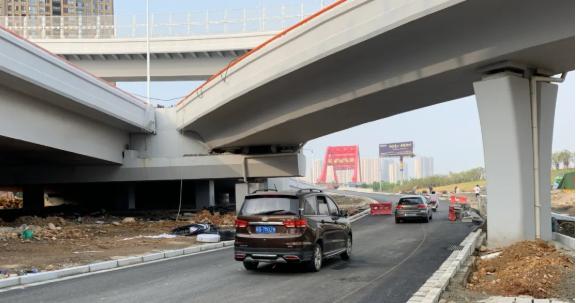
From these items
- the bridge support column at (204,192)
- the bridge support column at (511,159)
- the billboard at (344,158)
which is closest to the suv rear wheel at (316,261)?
the bridge support column at (511,159)

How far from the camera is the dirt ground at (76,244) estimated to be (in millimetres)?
12953

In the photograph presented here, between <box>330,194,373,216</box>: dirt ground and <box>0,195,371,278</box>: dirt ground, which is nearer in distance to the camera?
<box>0,195,371,278</box>: dirt ground

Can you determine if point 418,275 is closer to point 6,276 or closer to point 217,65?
point 6,276

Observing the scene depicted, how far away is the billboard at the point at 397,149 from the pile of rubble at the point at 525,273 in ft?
343

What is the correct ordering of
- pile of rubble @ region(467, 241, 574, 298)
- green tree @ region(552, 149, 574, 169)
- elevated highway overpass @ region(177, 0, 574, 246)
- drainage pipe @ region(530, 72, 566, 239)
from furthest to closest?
green tree @ region(552, 149, 574, 169), drainage pipe @ region(530, 72, 566, 239), elevated highway overpass @ region(177, 0, 574, 246), pile of rubble @ region(467, 241, 574, 298)

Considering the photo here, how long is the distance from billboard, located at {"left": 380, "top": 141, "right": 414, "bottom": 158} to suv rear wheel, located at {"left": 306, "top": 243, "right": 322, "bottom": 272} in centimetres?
10574

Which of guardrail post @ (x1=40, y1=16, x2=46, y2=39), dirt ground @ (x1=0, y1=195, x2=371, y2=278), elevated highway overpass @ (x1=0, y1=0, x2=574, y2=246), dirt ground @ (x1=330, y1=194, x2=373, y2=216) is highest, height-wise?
guardrail post @ (x1=40, y1=16, x2=46, y2=39)

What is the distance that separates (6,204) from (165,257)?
38.9 meters

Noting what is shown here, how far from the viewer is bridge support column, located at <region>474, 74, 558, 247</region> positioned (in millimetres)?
14344

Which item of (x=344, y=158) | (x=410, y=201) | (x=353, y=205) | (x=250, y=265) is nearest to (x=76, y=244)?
(x=250, y=265)

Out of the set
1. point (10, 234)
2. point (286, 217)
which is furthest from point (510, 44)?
point (10, 234)

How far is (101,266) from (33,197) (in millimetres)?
27495

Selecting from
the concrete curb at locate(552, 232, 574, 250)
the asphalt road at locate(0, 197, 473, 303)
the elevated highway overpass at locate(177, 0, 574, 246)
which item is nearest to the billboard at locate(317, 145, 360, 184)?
the elevated highway overpass at locate(177, 0, 574, 246)

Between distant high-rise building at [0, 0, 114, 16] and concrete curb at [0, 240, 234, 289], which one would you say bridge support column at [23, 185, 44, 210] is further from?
distant high-rise building at [0, 0, 114, 16]
